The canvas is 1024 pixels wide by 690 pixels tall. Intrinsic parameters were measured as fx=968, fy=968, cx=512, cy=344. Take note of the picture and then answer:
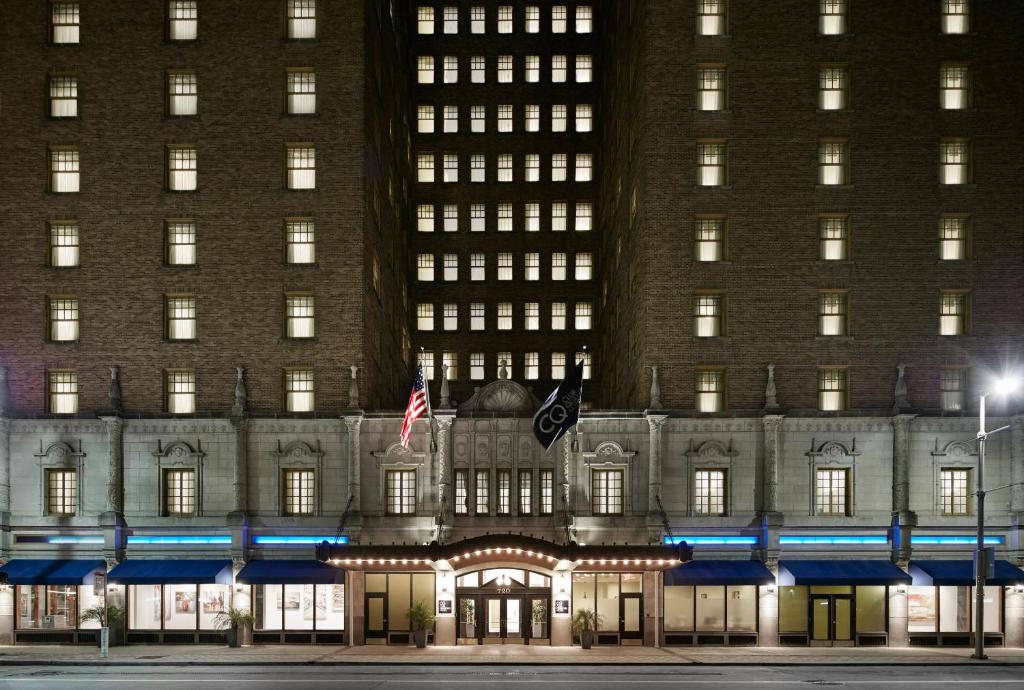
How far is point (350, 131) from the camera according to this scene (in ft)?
157

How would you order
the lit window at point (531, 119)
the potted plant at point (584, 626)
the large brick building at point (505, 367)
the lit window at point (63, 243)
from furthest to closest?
the lit window at point (531, 119), the lit window at point (63, 243), the large brick building at point (505, 367), the potted plant at point (584, 626)

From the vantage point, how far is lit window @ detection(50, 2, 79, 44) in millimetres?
48625

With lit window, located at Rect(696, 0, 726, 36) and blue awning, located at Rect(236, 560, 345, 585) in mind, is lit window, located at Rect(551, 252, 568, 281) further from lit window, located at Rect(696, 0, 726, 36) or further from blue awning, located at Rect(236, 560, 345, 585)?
blue awning, located at Rect(236, 560, 345, 585)

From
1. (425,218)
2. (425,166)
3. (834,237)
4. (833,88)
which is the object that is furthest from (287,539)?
(425,166)

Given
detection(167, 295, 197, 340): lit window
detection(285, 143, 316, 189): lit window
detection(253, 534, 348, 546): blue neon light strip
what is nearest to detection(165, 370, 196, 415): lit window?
detection(167, 295, 197, 340): lit window

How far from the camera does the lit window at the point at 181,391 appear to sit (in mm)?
47000

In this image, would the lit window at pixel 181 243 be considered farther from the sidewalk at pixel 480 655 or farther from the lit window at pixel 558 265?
the lit window at pixel 558 265

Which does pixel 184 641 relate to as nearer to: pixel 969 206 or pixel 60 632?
pixel 60 632

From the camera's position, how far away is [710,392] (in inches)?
1825

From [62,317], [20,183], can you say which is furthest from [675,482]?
[20,183]

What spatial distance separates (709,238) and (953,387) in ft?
44.6

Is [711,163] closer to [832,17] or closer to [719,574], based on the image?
[832,17]

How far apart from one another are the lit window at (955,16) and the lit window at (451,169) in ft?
121

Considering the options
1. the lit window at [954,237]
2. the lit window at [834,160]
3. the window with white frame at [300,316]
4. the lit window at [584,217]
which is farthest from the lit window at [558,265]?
the lit window at [954,237]
